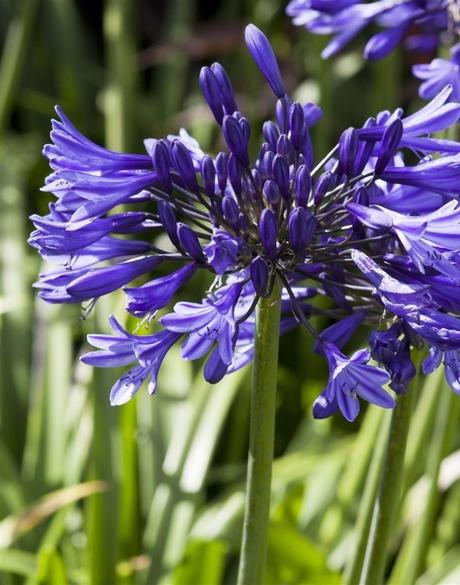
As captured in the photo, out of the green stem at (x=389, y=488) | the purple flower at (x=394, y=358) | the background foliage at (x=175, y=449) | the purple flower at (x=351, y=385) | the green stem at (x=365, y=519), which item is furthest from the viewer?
the background foliage at (x=175, y=449)

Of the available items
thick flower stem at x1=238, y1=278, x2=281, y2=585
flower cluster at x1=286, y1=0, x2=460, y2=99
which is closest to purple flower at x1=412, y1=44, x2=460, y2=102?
flower cluster at x1=286, y1=0, x2=460, y2=99

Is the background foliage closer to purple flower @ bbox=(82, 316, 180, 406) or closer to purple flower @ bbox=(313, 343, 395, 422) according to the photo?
purple flower @ bbox=(82, 316, 180, 406)

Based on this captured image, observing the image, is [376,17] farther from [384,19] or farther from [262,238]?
[262,238]

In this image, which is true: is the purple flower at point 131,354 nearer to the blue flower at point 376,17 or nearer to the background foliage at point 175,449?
the background foliage at point 175,449

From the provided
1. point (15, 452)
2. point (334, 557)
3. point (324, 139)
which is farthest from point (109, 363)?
point (324, 139)

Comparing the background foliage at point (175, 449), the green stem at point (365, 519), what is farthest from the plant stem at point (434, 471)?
the green stem at point (365, 519)

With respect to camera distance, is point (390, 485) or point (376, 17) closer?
point (390, 485)

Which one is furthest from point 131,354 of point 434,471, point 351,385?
point 434,471
